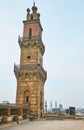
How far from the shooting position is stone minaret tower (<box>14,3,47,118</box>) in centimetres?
3406

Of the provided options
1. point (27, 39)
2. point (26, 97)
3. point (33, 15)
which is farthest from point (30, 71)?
point (33, 15)

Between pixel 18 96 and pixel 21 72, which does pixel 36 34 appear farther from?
pixel 18 96

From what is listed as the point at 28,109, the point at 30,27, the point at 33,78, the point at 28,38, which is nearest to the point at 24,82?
the point at 33,78

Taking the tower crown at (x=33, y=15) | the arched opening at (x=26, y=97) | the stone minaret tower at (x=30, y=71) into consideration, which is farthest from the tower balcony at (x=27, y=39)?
the arched opening at (x=26, y=97)

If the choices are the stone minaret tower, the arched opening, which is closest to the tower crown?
the stone minaret tower

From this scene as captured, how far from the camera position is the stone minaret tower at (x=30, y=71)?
112 feet

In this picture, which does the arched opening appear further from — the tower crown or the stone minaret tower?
the tower crown

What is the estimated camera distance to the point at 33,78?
3459 cm

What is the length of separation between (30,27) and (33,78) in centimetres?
981

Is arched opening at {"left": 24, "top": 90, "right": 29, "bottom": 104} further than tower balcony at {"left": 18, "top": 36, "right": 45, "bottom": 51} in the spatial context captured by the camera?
No

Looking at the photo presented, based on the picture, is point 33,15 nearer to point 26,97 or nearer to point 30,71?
point 30,71

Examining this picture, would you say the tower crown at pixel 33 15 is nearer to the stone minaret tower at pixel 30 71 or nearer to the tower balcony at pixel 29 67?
the stone minaret tower at pixel 30 71

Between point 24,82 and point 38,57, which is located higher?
point 38,57

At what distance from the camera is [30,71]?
113ft
